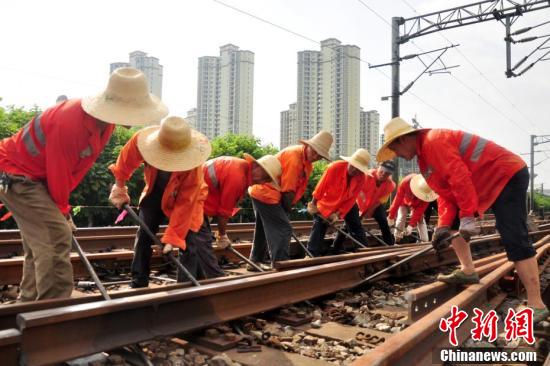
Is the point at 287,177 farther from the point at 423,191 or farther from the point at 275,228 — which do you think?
the point at 423,191

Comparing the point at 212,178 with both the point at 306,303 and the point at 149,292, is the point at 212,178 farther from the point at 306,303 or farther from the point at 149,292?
the point at 149,292

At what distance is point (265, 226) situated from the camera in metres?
5.95

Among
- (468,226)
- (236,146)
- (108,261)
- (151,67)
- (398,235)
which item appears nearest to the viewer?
(468,226)

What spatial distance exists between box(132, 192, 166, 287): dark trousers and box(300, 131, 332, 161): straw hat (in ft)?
7.12

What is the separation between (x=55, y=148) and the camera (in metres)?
3.34

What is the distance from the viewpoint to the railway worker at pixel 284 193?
583cm

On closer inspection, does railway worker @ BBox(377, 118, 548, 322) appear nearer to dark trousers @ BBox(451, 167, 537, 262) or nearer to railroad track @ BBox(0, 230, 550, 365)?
dark trousers @ BBox(451, 167, 537, 262)

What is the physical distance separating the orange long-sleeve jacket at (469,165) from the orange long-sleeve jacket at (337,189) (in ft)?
8.89

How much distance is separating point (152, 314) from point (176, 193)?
4.96ft

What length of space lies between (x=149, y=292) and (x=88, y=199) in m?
9.30

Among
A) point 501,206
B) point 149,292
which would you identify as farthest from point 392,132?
point 149,292

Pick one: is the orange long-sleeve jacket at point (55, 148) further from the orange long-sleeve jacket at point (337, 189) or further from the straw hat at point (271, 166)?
the orange long-sleeve jacket at point (337, 189)

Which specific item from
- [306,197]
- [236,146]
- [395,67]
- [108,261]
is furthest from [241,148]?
[108,261]

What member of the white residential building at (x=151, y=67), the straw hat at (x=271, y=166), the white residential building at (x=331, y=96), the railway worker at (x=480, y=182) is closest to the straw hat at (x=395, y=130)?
the railway worker at (x=480, y=182)
